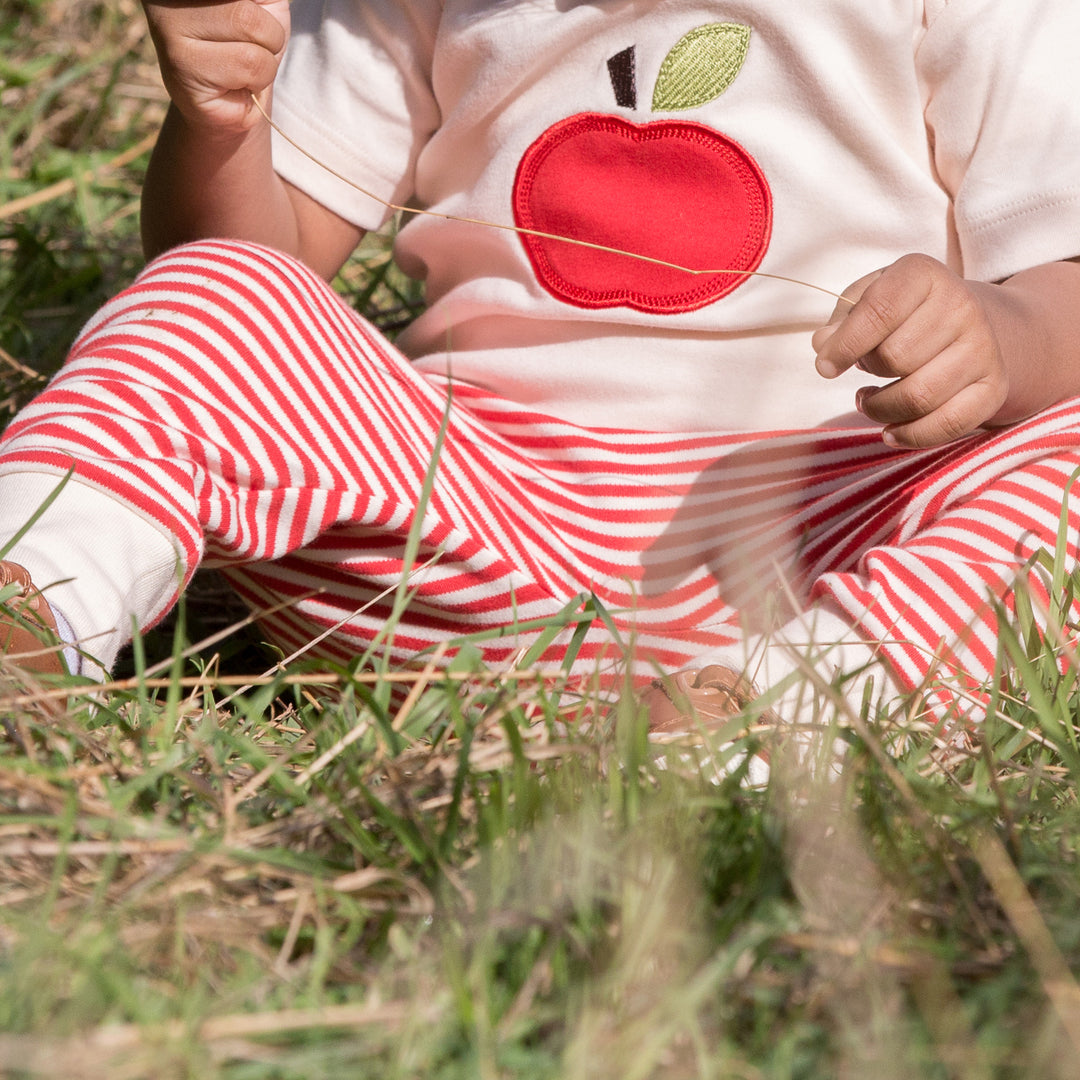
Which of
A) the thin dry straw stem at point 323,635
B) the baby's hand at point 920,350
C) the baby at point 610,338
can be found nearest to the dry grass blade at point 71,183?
the baby at point 610,338

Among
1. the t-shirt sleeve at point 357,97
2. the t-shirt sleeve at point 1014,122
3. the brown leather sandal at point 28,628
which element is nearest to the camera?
the brown leather sandal at point 28,628

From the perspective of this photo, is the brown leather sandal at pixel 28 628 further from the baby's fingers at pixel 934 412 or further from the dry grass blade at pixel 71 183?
the dry grass blade at pixel 71 183

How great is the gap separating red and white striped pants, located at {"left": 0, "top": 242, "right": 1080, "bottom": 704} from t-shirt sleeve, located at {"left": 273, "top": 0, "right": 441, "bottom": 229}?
0.23 meters

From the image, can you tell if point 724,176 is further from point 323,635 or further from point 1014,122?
point 323,635

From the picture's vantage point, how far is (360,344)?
40.1 inches

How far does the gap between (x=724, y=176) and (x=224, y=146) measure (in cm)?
41

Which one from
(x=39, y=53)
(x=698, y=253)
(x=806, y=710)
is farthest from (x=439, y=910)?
(x=39, y=53)

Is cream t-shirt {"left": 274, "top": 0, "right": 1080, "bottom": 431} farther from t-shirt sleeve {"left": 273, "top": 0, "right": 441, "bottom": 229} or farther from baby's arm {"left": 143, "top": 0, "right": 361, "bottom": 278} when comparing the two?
baby's arm {"left": 143, "top": 0, "right": 361, "bottom": 278}

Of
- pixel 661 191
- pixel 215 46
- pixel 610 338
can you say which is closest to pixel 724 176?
pixel 661 191

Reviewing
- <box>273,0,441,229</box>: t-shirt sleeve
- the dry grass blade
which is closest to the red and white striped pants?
<box>273,0,441,229</box>: t-shirt sleeve

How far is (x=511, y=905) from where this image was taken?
501 mm

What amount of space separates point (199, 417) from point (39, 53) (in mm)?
1707

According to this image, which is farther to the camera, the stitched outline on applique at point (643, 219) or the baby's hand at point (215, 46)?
the stitched outline on applique at point (643, 219)

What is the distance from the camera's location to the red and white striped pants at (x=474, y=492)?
0.84m
